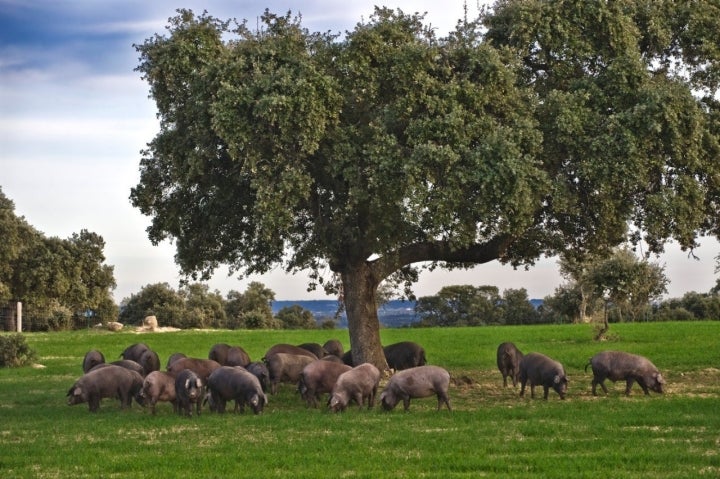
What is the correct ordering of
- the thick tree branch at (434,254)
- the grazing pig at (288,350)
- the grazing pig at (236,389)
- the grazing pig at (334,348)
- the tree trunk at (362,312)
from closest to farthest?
1. the grazing pig at (236,389)
2. the grazing pig at (288,350)
3. the thick tree branch at (434,254)
4. the tree trunk at (362,312)
5. the grazing pig at (334,348)

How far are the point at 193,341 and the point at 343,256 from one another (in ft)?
79.4

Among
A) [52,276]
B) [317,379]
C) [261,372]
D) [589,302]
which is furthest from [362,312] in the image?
[52,276]

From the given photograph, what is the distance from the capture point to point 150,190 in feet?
96.8

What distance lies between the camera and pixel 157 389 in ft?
71.4

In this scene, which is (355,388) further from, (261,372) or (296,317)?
(296,317)

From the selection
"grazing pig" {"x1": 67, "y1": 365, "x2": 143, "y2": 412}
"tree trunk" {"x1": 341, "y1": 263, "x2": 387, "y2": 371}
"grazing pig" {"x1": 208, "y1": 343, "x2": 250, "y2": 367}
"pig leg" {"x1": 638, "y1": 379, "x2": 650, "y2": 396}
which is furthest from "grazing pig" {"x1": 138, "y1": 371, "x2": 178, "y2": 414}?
"pig leg" {"x1": 638, "y1": 379, "x2": 650, "y2": 396}

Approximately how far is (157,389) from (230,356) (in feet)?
22.0

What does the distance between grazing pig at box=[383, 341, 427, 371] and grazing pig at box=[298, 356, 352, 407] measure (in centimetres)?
671

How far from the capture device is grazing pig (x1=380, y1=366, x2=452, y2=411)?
2133 centimetres

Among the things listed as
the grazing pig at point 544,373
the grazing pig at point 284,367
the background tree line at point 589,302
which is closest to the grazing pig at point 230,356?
the grazing pig at point 284,367

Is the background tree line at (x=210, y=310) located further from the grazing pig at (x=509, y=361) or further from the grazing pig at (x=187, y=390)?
the grazing pig at (x=187, y=390)

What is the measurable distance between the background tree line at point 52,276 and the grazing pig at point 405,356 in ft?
161

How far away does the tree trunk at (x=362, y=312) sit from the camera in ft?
97.0

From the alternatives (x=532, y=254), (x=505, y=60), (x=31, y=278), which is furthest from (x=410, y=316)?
(x=505, y=60)
